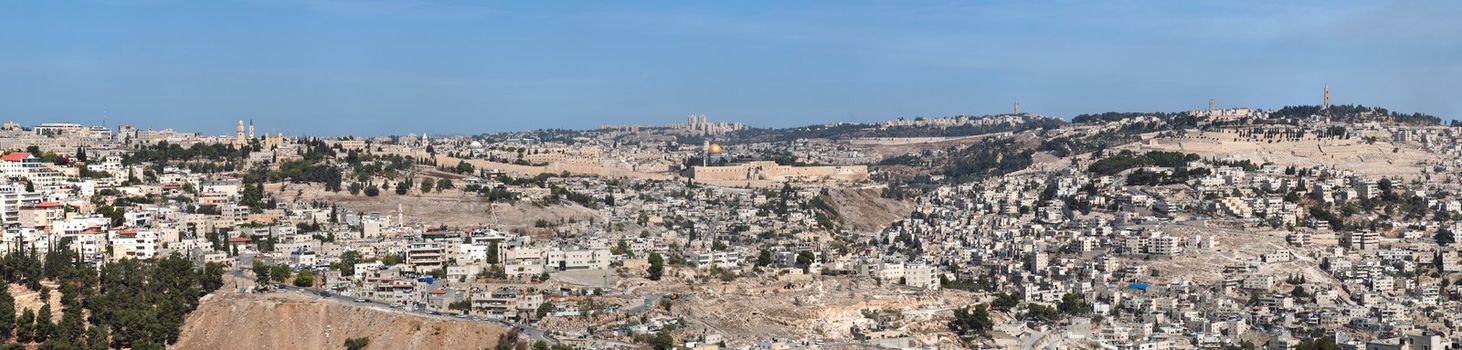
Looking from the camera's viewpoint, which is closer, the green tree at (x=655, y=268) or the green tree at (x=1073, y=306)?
the green tree at (x=655, y=268)

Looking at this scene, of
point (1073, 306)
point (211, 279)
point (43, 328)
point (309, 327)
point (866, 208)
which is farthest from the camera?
point (866, 208)

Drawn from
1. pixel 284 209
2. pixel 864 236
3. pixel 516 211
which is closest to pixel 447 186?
pixel 516 211

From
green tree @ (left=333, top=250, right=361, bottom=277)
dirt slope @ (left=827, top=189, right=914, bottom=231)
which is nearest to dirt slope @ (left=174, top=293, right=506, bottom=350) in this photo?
green tree @ (left=333, top=250, right=361, bottom=277)

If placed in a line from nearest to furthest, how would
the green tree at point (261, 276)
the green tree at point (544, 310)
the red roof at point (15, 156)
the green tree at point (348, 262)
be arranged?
1. the green tree at point (544, 310)
2. the green tree at point (261, 276)
3. the green tree at point (348, 262)
4. the red roof at point (15, 156)

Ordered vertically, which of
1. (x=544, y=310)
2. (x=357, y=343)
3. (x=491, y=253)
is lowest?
(x=357, y=343)

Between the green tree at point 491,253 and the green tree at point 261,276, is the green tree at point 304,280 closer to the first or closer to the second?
the green tree at point 261,276

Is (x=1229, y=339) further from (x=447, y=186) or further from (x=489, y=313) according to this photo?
(x=447, y=186)

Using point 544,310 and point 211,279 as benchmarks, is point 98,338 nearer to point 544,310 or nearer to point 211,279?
point 211,279

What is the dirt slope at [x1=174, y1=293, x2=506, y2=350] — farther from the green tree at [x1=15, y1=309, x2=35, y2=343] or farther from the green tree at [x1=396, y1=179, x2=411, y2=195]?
the green tree at [x1=396, y1=179, x2=411, y2=195]

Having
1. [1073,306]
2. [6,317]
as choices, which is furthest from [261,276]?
[1073,306]

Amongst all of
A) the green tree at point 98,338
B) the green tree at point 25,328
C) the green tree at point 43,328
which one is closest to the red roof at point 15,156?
the green tree at point 25,328
